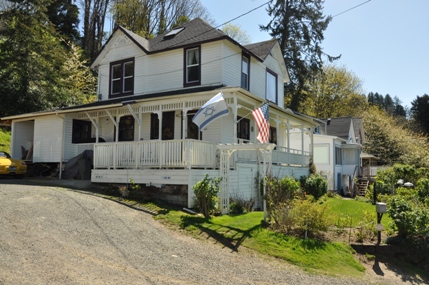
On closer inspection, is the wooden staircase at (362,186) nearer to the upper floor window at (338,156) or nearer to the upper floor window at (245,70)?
the upper floor window at (338,156)

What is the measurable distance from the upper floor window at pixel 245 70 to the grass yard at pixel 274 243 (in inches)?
405

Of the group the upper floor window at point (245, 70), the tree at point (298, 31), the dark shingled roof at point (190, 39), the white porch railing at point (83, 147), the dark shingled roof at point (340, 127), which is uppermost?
the tree at point (298, 31)

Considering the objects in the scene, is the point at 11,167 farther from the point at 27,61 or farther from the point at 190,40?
the point at 27,61

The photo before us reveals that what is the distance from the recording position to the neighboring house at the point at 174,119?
44.3ft

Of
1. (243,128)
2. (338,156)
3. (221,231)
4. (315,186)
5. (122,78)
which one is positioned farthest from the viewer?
(338,156)

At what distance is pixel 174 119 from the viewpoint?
737 inches

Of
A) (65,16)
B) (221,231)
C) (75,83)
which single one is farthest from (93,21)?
(221,231)

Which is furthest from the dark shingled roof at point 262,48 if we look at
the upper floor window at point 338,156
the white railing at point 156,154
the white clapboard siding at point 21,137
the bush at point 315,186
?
the white clapboard siding at point 21,137

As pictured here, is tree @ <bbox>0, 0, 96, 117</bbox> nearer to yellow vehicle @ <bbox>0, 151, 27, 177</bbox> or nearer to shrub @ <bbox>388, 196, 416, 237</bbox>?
yellow vehicle @ <bbox>0, 151, 27, 177</bbox>

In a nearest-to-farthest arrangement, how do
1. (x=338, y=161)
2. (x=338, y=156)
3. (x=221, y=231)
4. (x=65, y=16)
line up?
(x=221, y=231), (x=338, y=161), (x=338, y=156), (x=65, y=16)

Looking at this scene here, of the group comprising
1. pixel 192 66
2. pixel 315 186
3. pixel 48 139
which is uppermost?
pixel 192 66

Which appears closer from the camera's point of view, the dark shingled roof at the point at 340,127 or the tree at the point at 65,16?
the dark shingled roof at the point at 340,127

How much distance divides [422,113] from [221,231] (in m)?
59.1

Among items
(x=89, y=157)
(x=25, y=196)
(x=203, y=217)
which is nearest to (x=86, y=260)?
(x=203, y=217)
